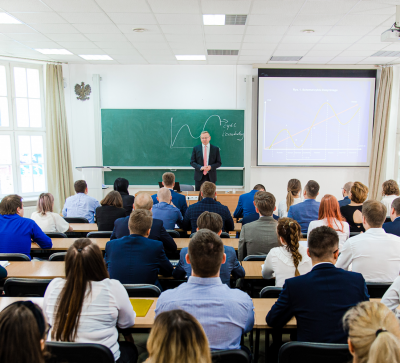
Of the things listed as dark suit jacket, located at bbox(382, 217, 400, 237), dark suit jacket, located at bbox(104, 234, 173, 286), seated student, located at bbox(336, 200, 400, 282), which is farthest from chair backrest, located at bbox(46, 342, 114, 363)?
dark suit jacket, located at bbox(382, 217, 400, 237)

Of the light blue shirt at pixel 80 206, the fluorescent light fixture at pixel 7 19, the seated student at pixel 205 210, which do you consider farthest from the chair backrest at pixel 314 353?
the fluorescent light fixture at pixel 7 19

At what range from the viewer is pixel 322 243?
1.73 m

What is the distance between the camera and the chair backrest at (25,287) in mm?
2075

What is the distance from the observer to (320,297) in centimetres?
155

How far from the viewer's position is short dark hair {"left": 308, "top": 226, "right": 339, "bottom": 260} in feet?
5.63

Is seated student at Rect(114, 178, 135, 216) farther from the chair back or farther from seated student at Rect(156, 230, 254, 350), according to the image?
seated student at Rect(156, 230, 254, 350)

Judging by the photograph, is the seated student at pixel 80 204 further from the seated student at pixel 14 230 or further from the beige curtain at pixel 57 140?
the beige curtain at pixel 57 140

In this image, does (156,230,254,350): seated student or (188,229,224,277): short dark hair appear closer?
(156,230,254,350): seated student

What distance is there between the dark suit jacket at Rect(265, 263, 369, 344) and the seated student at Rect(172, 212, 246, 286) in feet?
2.15

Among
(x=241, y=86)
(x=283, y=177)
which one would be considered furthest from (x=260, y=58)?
(x=283, y=177)

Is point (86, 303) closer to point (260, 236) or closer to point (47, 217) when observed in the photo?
point (260, 236)

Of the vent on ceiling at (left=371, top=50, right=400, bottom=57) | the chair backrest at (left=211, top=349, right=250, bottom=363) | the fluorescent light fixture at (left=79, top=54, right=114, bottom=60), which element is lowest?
the chair backrest at (left=211, top=349, right=250, bottom=363)

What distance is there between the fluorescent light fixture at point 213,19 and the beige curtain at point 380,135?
4309 millimetres

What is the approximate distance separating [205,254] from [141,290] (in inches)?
26.1
